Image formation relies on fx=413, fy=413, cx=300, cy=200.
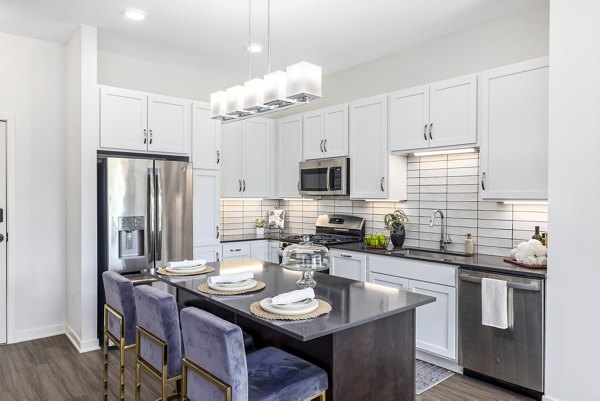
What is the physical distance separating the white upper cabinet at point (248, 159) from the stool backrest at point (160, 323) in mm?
2823

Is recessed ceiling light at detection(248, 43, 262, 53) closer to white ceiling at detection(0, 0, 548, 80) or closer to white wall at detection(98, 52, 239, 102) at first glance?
white ceiling at detection(0, 0, 548, 80)

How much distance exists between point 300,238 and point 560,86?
2977 millimetres

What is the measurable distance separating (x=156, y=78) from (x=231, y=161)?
49.7 inches

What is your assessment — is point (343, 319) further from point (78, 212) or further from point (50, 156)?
point (50, 156)

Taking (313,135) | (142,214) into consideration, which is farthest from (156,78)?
(313,135)

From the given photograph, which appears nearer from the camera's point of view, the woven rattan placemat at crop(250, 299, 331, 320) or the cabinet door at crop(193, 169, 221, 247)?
the woven rattan placemat at crop(250, 299, 331, 320)

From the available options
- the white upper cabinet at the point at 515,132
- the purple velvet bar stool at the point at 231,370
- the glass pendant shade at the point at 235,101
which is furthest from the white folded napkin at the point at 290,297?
the white upper cabinet at the point at 515,132

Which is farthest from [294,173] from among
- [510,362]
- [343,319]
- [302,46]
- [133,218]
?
[343,319]

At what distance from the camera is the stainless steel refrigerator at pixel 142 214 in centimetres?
369

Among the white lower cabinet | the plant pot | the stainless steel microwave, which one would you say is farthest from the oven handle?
the stainless steel microwave

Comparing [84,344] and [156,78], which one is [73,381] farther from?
[156,78]

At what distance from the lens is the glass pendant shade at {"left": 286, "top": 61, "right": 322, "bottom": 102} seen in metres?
2.34

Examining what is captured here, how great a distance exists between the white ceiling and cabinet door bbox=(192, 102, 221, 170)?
2.11ft

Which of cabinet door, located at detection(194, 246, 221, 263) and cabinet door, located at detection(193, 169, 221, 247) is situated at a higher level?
cabinet door, located at detection(193, 169, 221, 247)
